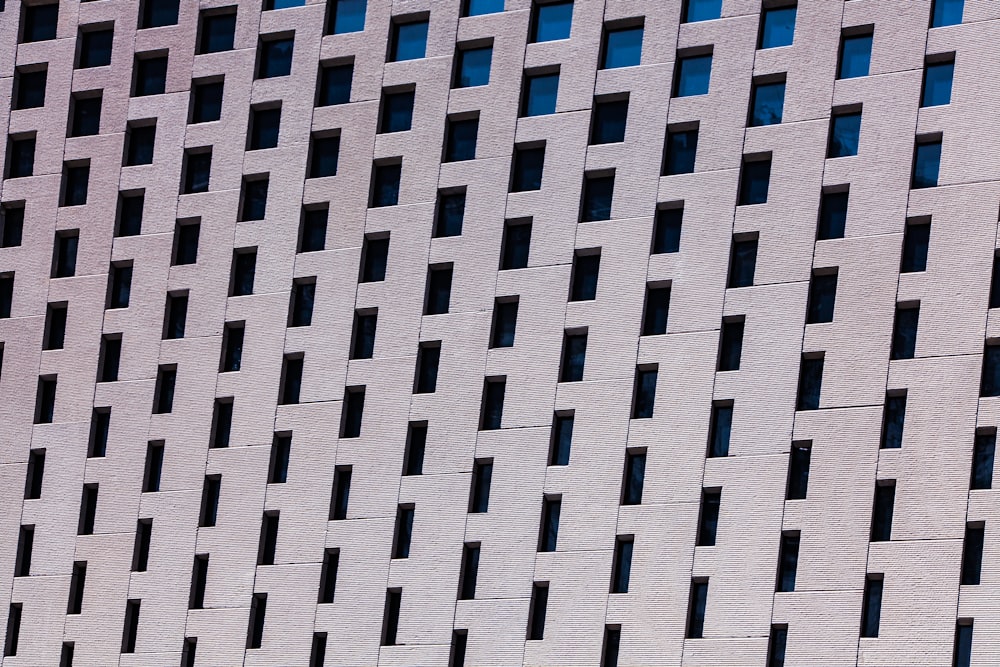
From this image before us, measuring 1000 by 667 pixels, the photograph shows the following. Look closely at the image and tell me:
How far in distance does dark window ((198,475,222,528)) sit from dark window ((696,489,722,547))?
7825 mm

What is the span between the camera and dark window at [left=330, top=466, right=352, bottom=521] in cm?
3541

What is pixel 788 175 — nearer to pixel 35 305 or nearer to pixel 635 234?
pixel 635 234

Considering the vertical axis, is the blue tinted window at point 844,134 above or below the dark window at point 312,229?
above

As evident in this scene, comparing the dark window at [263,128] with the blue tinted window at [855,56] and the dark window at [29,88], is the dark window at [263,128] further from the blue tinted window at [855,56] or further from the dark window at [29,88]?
the blue tinted window at [855,56]

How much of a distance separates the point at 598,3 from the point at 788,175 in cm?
437

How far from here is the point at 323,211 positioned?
37.2 m

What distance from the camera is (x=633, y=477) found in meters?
34.0

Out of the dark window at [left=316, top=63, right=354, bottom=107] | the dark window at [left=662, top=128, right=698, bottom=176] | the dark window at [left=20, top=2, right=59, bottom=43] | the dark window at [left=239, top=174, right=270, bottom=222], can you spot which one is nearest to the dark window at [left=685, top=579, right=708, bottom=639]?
the dark window at [left=662, top=128, right=698, bottom=176]

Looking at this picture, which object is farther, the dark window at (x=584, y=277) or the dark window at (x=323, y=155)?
the dark window at (x=323, y=155)

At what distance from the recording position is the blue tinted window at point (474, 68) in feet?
121

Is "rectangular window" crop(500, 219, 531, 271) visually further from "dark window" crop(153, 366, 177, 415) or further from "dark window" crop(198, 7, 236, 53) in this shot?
"dark window" crop(198, 7, 236, 53)

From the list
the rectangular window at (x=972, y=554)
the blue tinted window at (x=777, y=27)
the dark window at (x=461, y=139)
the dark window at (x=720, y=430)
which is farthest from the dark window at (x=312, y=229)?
the rectangular window at (x=972, y=554)

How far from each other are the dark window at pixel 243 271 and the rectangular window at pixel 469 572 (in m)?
5.92

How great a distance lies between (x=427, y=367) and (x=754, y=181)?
5.80 m
